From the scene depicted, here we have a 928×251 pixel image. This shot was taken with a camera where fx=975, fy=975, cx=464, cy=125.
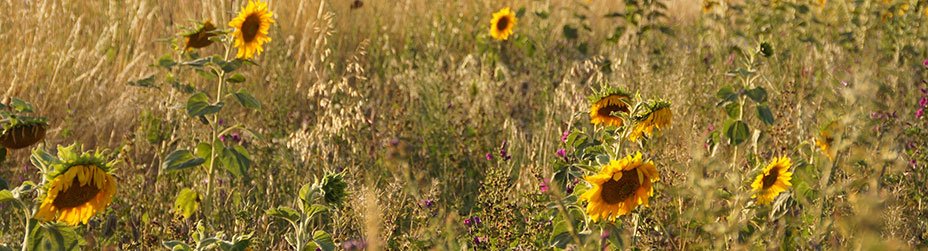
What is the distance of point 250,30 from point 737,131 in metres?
1.38

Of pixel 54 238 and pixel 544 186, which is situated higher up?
pixel 54 238

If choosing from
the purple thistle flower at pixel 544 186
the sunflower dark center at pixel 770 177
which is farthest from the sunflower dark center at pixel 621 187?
the sunflower dark center at pixel 770 177

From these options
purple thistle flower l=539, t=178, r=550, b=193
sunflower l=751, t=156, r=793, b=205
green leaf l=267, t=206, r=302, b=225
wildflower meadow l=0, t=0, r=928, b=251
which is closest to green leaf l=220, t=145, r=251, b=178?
wildflower meadow l=0, t=0, r=928, b=251

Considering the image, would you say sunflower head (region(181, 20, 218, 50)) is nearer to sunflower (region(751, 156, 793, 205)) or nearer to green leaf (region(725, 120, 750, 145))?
sunflower (region(751, 156, 793, 205))

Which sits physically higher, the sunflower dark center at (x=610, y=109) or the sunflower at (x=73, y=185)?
the sunflower at (x=73, y=185)

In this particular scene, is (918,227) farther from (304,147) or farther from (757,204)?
(304,147)

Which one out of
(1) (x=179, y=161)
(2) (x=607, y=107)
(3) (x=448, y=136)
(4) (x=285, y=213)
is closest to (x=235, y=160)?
(1) (x=179, y=161)

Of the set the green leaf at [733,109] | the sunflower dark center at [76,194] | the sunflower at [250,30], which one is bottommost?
the green leaf at [733,109]

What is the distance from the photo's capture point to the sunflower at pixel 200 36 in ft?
7.67

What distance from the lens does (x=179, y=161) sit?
87.4 inches

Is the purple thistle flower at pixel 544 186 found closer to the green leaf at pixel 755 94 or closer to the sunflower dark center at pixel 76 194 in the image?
the green leaf at pixel 755 94

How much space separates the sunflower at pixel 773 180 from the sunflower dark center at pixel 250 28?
1.28 meters

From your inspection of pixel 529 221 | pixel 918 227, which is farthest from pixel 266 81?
pixel 918 227

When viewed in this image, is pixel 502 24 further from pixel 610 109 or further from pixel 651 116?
pixel 651 116
